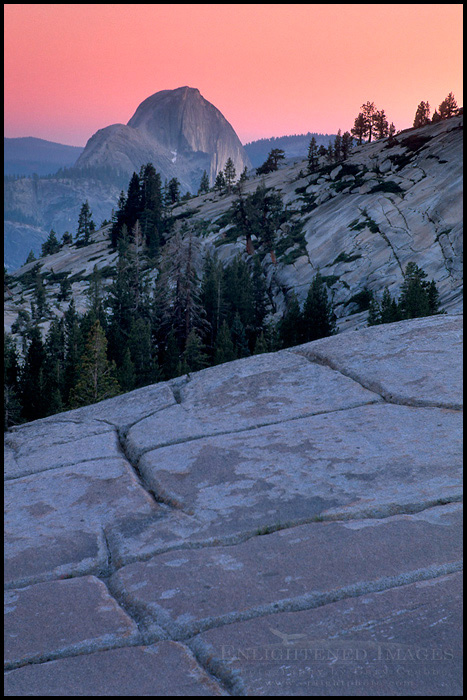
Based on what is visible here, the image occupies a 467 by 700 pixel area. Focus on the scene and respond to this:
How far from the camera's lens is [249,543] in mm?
3979

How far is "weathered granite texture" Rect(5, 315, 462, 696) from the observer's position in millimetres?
2801

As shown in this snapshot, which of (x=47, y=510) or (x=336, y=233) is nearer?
(x=47, y=510)

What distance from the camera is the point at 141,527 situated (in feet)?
14.6

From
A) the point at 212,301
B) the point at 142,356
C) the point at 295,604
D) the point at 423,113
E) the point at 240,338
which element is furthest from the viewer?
the point at 423,113

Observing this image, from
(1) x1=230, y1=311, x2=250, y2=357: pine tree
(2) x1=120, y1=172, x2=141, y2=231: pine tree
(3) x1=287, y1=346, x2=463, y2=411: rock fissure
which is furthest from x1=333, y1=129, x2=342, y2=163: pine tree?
(3) x1=287, y1=346, x2=463, y2=411: rock fissure

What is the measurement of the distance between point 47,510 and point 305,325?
34.5 metres

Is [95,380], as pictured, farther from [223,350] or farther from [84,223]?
[84,223]

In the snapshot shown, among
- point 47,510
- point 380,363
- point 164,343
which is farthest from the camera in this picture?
point 164,343

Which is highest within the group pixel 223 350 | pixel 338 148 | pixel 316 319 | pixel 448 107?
pixel 448 107

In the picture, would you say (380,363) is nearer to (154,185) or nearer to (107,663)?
(107,663)

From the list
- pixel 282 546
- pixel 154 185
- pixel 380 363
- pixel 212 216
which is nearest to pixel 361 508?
pixel 282 546

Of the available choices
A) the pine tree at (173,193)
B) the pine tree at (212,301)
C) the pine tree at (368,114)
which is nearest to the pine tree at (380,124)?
the pine tree at (368,114)

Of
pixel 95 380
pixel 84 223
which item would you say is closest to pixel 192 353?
pixel 95 380

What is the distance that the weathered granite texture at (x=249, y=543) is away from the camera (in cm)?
280
